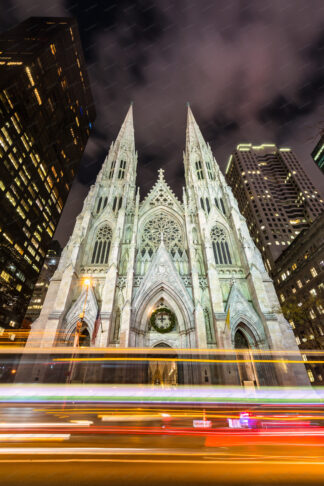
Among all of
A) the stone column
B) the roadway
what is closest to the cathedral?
the stone column

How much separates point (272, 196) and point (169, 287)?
68621 mm

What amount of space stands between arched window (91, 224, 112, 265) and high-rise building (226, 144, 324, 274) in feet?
148

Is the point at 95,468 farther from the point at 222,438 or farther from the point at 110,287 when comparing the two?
the point at 110,287

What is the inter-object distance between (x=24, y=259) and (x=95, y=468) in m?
50.9

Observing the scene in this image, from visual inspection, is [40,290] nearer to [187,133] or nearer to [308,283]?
[187,133]

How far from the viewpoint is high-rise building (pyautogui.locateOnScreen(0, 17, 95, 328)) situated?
38781 mm

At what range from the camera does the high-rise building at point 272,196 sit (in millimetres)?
62344

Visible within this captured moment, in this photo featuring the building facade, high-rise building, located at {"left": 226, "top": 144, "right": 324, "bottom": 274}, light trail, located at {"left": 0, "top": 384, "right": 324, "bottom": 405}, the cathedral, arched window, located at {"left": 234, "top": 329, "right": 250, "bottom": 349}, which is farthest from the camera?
high-rise building, located at {"left": 226, "top": 144, "right": 324, "bottom": 274}

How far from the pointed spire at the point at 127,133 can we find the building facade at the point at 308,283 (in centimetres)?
3642

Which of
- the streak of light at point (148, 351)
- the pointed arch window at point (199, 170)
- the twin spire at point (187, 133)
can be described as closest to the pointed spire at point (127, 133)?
the twin spire at point (187, 133)

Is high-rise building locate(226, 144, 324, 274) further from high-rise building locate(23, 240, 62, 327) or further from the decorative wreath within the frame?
high-rise building locate(23, 240, 62, 327)

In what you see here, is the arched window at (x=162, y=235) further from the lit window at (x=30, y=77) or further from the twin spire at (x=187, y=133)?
the lit window at (x=30, y=77)

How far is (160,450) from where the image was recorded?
13.3ft

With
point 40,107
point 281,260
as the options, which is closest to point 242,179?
point 281,260
